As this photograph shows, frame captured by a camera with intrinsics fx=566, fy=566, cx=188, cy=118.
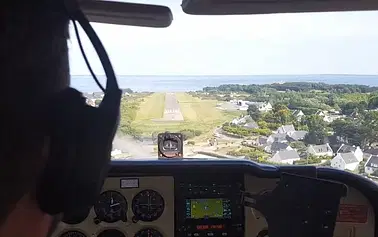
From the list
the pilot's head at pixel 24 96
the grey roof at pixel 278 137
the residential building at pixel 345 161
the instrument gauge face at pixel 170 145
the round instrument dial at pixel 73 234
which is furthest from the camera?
the round instrument dial at pixel 73 234

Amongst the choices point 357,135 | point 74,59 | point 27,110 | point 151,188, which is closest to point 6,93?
point 27,110

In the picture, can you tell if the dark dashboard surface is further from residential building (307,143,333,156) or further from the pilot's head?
the pilot's head

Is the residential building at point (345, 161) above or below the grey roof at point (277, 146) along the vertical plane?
below

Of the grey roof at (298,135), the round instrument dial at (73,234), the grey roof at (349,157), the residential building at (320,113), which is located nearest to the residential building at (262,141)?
the grey roof at (298,135)

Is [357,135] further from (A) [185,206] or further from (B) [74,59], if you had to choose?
(B) [74,59]

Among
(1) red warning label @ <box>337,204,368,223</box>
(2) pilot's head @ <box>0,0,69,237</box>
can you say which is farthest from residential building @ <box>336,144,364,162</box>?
(2) pilot's head @ <box>0,0,69,237</box>

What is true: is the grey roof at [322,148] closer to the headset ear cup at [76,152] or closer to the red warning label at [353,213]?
the red warning label at [353,213]

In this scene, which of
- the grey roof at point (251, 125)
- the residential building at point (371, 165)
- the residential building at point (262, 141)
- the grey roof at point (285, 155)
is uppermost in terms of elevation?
the grey roof at point (251, 125)
